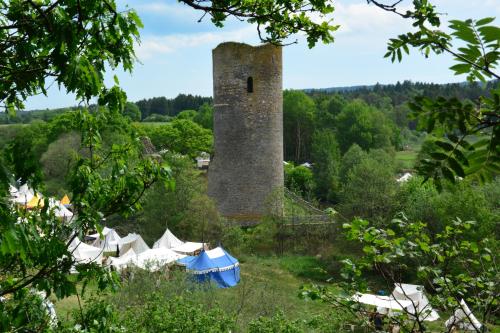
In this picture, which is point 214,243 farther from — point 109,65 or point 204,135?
point 204,135

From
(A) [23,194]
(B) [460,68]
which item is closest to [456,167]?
(B) [460,68]

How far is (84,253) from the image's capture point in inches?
595

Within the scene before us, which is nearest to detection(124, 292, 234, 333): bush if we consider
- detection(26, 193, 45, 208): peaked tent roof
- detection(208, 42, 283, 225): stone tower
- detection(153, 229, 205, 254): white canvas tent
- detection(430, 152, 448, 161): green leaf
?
detection(26, 193, 45, 208): peaked tent roof

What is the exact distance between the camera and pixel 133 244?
1753 centimetres

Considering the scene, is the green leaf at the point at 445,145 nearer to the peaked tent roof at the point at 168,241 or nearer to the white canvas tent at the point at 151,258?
the white canvas tent at the point at 151,258

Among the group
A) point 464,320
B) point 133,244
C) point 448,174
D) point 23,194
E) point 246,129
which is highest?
point 448,174

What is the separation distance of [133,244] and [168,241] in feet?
5.00

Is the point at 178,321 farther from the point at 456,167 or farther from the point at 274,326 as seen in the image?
the point at 456,167

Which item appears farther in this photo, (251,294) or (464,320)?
(251,294)

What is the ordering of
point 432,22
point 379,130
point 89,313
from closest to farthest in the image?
point 432,22, point 89,313, point 379,130

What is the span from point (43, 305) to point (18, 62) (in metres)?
1.59

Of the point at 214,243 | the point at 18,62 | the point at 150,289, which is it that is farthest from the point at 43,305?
the point at 214,243

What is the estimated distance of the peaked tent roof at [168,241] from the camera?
16.7m

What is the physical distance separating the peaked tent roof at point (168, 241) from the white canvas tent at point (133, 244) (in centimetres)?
63
